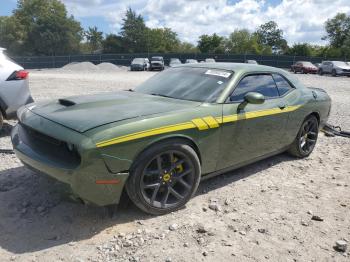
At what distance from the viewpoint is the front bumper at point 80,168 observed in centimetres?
304

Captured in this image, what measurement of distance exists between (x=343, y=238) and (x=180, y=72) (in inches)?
108

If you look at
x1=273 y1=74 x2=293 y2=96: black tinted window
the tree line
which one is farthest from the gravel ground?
the tree line

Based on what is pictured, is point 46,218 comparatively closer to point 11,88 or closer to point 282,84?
point 11,88

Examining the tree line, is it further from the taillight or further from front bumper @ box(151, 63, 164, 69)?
the taillight

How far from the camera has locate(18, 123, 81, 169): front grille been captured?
3.16m

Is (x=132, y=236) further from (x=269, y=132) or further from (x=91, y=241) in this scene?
(x=269, y=132)

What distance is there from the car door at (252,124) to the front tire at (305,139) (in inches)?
20.1

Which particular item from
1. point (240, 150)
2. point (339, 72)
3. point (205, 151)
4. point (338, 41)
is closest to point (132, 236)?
point (205, 151)

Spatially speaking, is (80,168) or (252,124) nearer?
(80,168)

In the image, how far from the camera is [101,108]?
368 cm

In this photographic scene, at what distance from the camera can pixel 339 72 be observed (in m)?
32.1

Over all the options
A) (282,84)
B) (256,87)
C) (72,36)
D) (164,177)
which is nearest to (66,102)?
(164,177)

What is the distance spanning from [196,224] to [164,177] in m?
0.55

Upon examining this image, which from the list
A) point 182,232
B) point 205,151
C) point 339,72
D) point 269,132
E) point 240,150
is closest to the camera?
point 182,232
